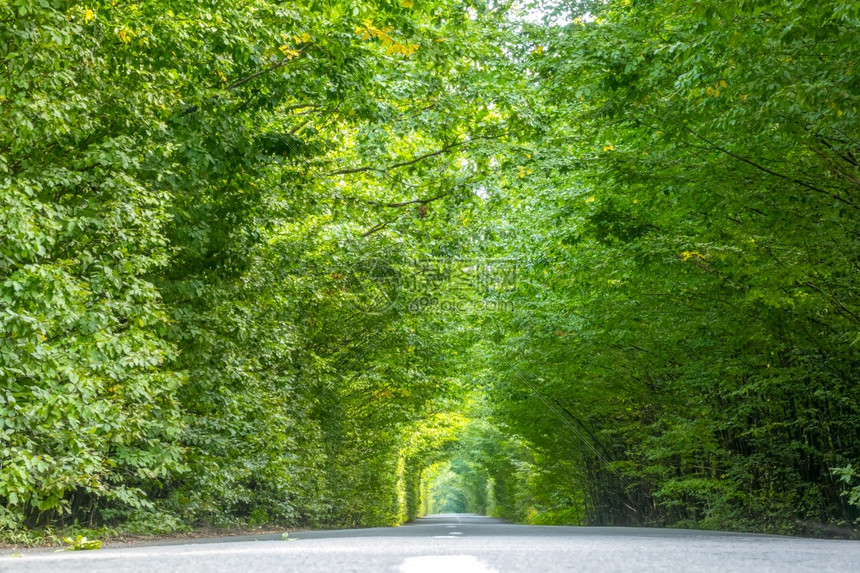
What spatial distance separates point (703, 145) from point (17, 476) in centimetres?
924

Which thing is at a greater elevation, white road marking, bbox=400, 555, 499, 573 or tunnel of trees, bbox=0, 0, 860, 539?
tunnel of trees, bbox=0, 0, 860, 539

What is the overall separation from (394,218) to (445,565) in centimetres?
1682

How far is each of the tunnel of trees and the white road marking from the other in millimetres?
4592

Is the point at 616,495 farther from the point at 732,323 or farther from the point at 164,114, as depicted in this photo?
the point at 164,114

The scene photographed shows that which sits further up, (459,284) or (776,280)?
(459,284)

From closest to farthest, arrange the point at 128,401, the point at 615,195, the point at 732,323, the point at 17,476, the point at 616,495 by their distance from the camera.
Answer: the point at 17,476
the point at 128,401
the point at 732,323
the point at 615,195
the point at 616,495

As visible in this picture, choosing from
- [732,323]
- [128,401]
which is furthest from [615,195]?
[128,401]

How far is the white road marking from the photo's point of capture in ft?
16.4

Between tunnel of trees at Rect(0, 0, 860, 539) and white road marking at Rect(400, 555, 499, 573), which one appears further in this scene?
tunnel of trees at Rect(0, 0, 860, 539)

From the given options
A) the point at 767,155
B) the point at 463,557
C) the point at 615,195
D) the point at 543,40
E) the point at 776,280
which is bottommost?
the point at 463,557

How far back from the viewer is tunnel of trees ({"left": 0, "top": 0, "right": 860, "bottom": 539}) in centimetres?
891

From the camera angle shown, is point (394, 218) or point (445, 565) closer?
point (445, 565)

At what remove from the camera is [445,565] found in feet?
17.7

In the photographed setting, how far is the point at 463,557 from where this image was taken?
19.8ft
